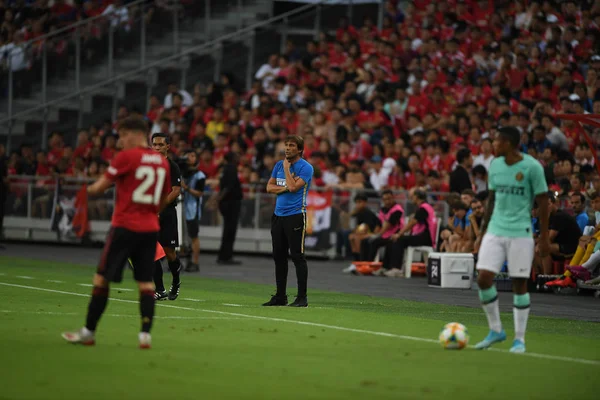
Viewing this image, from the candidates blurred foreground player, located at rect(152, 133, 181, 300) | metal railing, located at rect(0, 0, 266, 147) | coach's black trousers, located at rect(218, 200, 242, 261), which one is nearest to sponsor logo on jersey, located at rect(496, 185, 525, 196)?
blurred foreground player, located at rect(152, 133, 181, 300)

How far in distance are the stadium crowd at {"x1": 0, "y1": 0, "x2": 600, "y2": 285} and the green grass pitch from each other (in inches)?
321

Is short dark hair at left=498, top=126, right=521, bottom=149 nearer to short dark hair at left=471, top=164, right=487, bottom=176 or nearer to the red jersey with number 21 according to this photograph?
the red jersey with number 21

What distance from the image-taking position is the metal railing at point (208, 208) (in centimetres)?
2642

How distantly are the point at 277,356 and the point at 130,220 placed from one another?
184cm

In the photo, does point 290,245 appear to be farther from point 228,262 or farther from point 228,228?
point 228,228

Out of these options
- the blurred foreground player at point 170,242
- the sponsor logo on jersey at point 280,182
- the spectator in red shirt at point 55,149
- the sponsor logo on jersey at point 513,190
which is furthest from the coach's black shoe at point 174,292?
the spectator in red shirt at point 55,149

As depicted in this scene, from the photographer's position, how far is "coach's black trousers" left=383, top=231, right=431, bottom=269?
23.8m

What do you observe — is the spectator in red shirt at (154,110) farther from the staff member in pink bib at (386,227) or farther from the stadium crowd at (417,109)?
the staff member in pink bib at (386,227)

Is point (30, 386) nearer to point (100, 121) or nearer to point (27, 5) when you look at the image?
point (100, 121)

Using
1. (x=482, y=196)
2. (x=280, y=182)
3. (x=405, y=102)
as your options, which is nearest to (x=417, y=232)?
(x=482, y=196)

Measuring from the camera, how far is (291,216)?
1530 centimetres

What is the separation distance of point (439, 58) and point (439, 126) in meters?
2.93

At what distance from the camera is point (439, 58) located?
96.6 ft

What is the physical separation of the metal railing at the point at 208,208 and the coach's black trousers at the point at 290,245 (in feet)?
32.5
